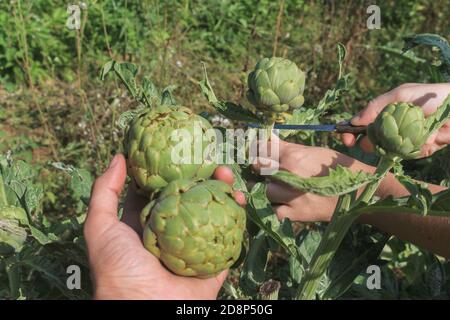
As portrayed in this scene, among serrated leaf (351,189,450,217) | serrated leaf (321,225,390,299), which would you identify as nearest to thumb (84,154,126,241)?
serrated leaf (351,189,450,217)

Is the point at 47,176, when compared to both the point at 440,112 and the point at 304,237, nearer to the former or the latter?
the point at 304,237

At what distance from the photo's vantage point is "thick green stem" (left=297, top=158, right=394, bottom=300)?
115 cm

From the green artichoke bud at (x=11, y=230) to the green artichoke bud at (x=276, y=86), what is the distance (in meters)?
0.64

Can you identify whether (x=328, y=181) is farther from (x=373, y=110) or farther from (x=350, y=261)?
(x=350, y=261)

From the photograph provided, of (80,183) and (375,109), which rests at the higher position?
(375,109)

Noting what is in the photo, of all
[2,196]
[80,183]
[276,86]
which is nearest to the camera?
[276,86]

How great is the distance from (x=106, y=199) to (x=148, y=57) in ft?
7.05

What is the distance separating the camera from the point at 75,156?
2682 millimetres

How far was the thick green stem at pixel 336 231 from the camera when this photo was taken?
45.5 inches

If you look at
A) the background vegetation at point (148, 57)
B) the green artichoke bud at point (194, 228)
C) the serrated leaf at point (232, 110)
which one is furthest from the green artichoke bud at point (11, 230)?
the background vegetation at point (148, 57)

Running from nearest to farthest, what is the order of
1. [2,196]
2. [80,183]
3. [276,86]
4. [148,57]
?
[276,86] → [2,196] → [80,183] → [148,57]

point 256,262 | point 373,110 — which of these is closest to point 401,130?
point 373,110

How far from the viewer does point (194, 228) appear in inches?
39.8
